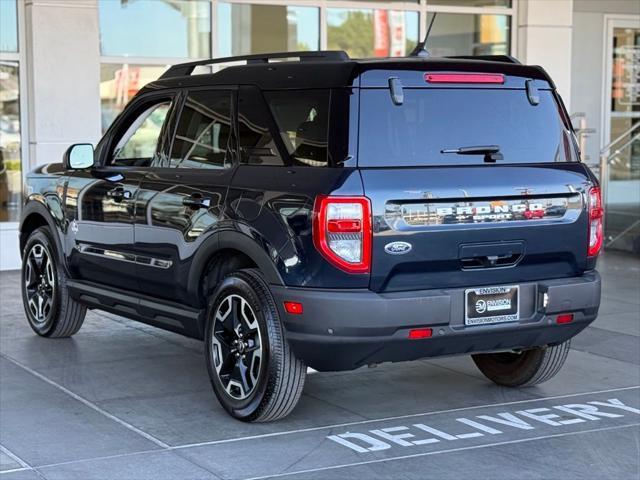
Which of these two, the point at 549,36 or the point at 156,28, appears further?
the point at 549,36

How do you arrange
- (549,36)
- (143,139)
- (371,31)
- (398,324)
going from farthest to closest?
(549,36) < (371,31) < (143,139) < (398,324)

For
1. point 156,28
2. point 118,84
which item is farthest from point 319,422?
point 156,28

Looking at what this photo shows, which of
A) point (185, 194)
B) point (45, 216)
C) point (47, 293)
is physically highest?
point (185, 194)

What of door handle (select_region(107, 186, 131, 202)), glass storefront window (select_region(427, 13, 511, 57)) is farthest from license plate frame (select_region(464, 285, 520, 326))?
glass storefront window (select_region(427, 13, 511, 57))

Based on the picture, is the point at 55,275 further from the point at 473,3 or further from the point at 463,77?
the point at 473,3

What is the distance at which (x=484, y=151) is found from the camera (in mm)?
5820

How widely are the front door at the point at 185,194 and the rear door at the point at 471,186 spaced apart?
3.46 feet

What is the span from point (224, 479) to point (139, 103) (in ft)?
9.96

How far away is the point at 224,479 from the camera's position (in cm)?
506

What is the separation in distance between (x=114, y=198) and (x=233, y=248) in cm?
146

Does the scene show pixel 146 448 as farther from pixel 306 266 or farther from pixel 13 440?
pixel 306 266

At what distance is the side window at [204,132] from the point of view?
6336 mm

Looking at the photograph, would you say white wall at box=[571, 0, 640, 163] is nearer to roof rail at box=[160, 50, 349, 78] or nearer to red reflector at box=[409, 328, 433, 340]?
roof rail at box=[160, 50, 349, 78]

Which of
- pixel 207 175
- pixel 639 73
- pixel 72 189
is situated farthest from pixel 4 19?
pixel 639 73
